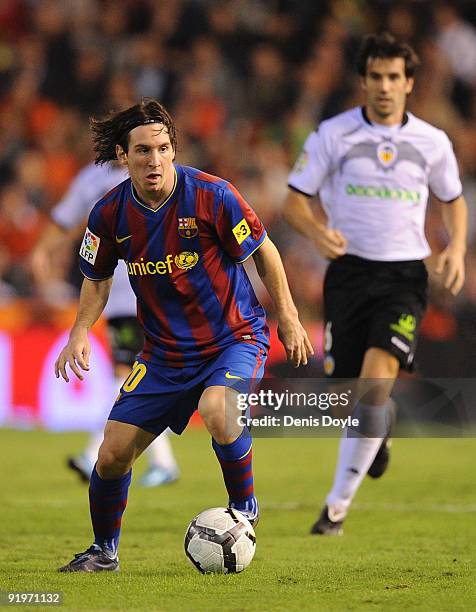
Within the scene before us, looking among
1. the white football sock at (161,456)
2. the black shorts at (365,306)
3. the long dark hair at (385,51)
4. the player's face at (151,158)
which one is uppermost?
the long dark hair at (385,51)

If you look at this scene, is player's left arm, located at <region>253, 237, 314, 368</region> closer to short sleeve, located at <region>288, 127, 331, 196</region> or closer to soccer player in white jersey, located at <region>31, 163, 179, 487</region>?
short sleeve, located at <region>288, 127, 331, 196</region>

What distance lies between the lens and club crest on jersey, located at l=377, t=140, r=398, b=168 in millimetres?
7184

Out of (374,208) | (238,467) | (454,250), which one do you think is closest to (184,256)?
(238,467)

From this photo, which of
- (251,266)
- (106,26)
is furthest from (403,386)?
(106,26)

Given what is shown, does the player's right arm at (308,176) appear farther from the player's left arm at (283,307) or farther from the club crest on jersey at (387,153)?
the player's left arm at (283,307)

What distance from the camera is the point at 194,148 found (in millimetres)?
14211

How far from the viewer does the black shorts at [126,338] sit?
29.8 ft

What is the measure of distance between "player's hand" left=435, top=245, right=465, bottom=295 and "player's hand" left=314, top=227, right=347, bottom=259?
56 centimetres

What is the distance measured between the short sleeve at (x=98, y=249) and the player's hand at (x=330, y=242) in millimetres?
1677

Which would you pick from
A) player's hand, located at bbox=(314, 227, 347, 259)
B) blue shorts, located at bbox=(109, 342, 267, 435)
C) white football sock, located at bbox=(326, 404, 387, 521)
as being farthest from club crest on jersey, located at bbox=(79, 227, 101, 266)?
white football sock, located at bbox=(326, 404, 387, 521)

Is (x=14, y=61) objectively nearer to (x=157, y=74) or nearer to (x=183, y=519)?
(x=157, y=74)

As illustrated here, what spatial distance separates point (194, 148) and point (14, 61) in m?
3.13

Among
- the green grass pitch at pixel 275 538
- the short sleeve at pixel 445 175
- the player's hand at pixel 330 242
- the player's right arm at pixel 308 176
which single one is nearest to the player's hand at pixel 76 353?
the green grass pitch at pixel 275 538

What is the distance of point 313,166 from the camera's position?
7.21 metres
